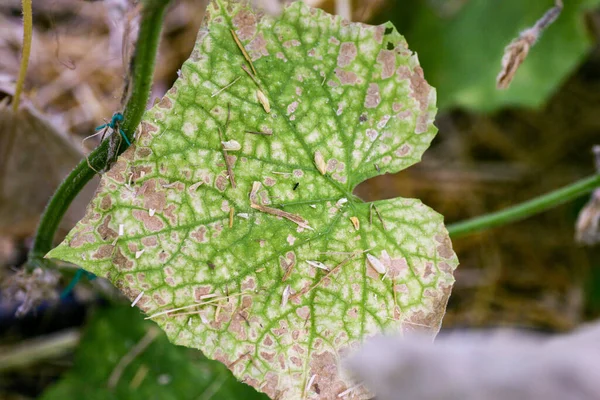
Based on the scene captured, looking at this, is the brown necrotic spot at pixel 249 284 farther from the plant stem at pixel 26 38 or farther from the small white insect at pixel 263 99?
the plant stem at pixel 26 38

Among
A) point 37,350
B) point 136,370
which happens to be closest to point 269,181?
point 136,370

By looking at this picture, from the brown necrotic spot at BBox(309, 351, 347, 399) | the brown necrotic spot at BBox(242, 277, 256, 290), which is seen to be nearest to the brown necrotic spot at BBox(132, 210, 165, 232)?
the brown necrotic spot at BBox(242, 277, 256, 290)

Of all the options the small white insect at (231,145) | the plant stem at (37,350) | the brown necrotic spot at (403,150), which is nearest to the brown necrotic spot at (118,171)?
the small white insect at (231,145)

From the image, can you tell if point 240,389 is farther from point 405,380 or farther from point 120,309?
point 405,380

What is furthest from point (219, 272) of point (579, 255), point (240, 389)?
point (579, 255)

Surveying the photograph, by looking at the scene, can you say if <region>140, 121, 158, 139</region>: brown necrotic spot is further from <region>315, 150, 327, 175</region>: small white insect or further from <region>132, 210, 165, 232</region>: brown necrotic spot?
<region>315, 150, 327, 175</region>: small white insect
